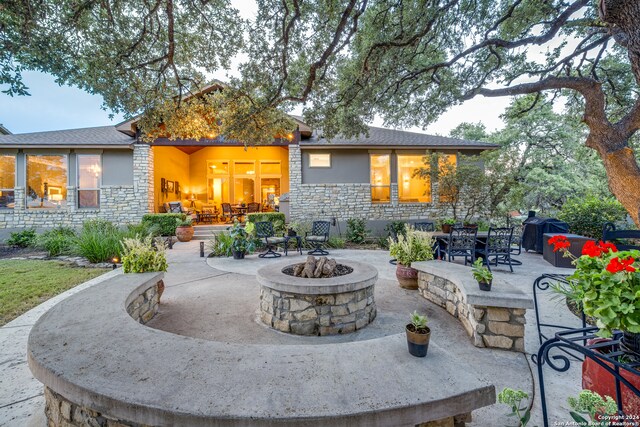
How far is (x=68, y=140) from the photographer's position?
33.7 feet

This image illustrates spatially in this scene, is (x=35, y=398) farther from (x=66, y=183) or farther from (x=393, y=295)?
(x=66, y=183)

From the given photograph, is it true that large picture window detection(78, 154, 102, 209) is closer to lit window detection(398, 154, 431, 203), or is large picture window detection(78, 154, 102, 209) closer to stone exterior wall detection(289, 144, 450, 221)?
stone exterior wall detection(289, 144, 450, 221)

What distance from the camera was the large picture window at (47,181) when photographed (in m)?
10.3

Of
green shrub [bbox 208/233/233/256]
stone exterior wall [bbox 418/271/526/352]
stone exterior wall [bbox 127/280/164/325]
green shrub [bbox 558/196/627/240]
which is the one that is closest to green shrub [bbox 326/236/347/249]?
green shrub [bbox 208/233/233/256]

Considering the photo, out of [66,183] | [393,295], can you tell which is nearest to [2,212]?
[66,183]

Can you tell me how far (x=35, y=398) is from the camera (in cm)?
208

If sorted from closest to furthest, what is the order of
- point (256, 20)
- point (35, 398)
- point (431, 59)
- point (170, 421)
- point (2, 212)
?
point (170, 421), point (35, 398), point (256, 20), point (431, 59), point (2, 212)

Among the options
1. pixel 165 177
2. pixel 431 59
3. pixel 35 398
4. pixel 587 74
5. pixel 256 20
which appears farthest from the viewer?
pixel 165 177

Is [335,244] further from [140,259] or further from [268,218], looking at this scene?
[140,259]

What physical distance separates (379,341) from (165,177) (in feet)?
42.5

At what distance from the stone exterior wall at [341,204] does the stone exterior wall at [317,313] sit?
24.4ft

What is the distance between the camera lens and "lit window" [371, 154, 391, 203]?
1125 cm

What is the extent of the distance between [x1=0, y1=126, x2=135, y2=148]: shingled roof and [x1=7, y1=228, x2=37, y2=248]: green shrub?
3233 mm

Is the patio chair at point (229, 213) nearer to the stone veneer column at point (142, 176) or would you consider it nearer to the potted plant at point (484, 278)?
the stone veneer column at point (142, 176)
